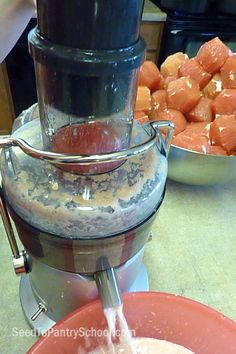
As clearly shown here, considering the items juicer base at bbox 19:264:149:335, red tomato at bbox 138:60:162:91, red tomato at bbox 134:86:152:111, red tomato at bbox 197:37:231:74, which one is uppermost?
red tomato at bbox 197:37:231:74

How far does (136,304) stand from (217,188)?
40cm

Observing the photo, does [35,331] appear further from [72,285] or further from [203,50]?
[203,50]

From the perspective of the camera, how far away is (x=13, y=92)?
163 centimetres

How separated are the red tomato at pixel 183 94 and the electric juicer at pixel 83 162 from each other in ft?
0.89

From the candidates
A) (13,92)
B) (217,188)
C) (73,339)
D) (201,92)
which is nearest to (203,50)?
(201,92)

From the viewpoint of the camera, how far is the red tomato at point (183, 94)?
71 centimetres

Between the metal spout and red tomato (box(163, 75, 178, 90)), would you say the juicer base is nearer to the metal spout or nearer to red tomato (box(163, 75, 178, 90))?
the metal spout

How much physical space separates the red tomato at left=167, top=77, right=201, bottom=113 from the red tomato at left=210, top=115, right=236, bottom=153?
0.08 metres

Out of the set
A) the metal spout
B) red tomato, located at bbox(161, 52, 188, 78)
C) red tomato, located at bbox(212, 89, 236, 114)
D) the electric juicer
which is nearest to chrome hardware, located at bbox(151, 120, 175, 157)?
the electric juicer

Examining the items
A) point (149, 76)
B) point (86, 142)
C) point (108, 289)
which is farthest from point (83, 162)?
point (149, 76)

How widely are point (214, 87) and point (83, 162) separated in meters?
0.58

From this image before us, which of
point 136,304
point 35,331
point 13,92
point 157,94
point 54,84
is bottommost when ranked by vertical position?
point 13,92

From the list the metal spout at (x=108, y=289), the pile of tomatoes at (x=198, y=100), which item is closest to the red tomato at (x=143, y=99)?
the pile of tomatoes at (x=198, y=100)

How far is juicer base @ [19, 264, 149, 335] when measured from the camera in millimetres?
506
